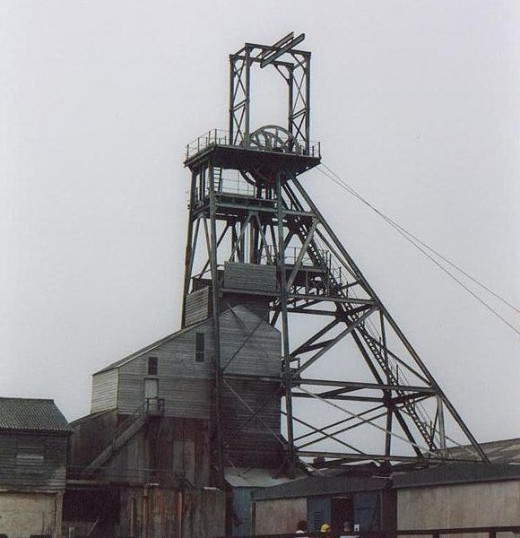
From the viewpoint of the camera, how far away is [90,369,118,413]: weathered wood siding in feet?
197

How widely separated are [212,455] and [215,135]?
1509 cm

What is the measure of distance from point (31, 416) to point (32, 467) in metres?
2.51

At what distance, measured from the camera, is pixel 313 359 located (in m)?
60.6

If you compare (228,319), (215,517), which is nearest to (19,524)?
(215,517)

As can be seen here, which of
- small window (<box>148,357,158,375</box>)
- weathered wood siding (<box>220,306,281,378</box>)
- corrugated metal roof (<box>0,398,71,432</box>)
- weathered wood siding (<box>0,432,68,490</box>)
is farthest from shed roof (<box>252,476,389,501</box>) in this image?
weathered wood siding (<box>220,306,281,378</box>)

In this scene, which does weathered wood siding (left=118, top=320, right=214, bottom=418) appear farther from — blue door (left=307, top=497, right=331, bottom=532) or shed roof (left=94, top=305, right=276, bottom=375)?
blue door (left=307, top=497, right=331, bottom=532)

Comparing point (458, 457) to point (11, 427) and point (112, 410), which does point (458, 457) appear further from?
point (11, 427)

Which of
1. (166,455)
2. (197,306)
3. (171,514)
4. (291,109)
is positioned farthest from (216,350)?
(291,109)

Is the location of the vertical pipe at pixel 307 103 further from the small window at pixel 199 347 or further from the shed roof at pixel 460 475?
the shed roof at pixel 460 475

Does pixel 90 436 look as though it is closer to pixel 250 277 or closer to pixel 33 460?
pixel 33 460

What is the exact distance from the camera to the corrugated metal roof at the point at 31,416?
55438 mm

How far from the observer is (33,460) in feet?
181

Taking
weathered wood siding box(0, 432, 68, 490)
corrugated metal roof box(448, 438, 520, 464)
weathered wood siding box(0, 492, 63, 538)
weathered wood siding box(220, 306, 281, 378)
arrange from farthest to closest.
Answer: weathered wood siding box(220, 306, 281, 378) < corrugated metal roof box(448, 438, 520, 464) < weathered wood siding box(0, 432, 68, 490) < weathered wood siding box(0, 492, 63, 538)

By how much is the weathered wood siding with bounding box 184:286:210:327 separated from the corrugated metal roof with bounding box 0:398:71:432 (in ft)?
28.3
